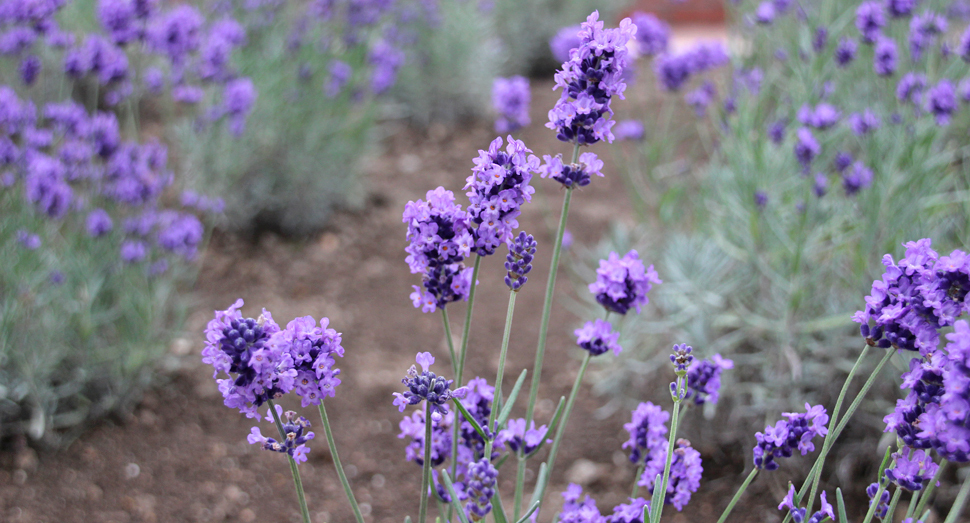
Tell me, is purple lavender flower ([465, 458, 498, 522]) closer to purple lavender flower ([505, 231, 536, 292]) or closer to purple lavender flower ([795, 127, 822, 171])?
purple lavender flower ([505, 231, 536, 292])

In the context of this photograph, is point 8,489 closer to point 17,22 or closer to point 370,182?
point 17,22

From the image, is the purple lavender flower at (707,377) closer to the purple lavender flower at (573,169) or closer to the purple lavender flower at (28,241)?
the purple lavender flower at (573,169)

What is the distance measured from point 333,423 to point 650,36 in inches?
86.6

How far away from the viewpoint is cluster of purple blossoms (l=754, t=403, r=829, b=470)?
4.11ft

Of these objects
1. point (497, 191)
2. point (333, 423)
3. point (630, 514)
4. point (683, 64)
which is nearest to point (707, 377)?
point (630, 514)

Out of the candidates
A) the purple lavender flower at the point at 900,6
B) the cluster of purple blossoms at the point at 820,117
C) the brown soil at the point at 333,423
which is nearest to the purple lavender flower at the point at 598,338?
the brown soil at the point at 333,423

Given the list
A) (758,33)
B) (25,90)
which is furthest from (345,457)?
(758,33)

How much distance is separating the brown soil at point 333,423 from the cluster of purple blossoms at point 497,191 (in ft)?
4.51

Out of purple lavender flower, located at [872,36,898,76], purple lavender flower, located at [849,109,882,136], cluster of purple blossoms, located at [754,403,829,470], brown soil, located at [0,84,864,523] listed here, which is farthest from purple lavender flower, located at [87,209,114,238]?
purple lavender flower, located at [872,36,898,76]

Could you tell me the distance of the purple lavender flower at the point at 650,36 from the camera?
3418 millimetres

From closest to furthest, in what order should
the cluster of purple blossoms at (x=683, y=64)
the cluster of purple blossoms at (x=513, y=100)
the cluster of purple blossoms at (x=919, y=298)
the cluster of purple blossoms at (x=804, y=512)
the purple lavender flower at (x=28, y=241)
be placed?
the cluster of purple blossoms at (x=919, y=298) < the cluster of purple blossoms at (x=804, y=512) < the purple lavender flower at (x=28, y=241) < the cluster of purple blossoms at (x=513, y=100) < the cluster of purple blossoms at (x=683, y=64)

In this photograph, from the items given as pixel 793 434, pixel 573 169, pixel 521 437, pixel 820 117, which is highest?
pixel 820 117

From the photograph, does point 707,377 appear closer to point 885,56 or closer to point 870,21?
point 885,56

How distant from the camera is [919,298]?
110 centimetres
